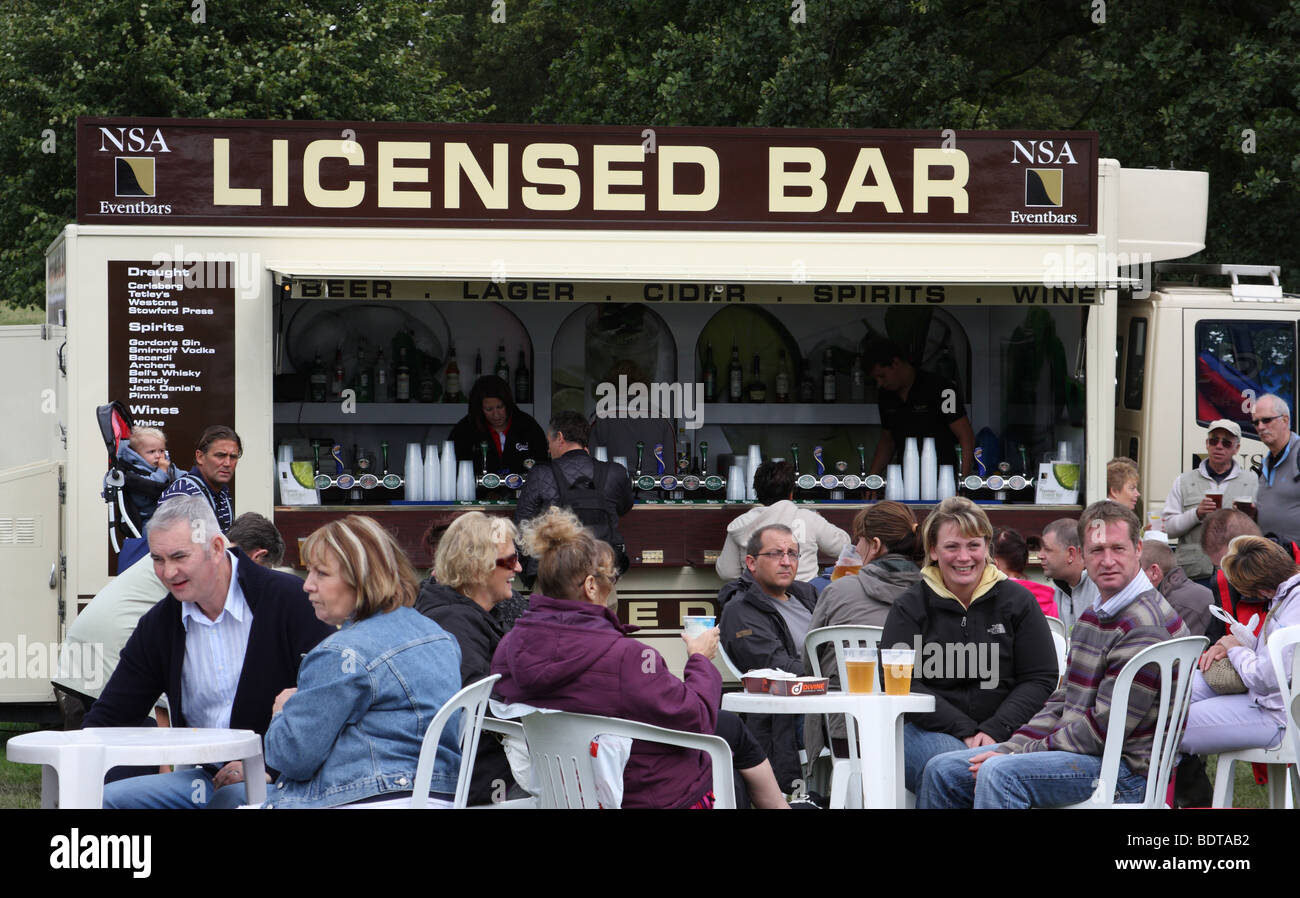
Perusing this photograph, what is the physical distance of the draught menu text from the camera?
8.27 meters

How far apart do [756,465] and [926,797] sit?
14.0 ft

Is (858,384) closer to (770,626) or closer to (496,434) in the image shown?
(496,434)

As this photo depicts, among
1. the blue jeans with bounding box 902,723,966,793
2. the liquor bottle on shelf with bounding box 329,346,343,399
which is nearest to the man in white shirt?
the blue jeans with bounding box 902,723,966,793

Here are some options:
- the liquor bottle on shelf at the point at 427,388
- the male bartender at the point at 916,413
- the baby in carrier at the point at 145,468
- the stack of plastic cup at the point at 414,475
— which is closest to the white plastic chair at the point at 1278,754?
the male bartender at the point at 916,413

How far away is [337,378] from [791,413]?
2.79 meters

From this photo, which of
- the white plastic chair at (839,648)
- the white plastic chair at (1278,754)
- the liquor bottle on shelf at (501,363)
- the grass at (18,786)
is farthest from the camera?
the liquor bottle on shelf at (501,363)

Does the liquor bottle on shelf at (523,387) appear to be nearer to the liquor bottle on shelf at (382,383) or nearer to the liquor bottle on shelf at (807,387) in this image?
the liquor bottle on shelf at (382,383)

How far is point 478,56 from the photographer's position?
2572 cm

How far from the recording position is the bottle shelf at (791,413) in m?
10.1

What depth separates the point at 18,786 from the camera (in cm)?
726

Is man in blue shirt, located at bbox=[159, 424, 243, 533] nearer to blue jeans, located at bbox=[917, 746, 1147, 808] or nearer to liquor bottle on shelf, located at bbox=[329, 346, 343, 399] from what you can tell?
liquor bottle on shelf, located at bbox=[329, 346, 343, 399]

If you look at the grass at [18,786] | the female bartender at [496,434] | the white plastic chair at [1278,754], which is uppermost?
the female bartender at [496,434]

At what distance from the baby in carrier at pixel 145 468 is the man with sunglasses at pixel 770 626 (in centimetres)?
288

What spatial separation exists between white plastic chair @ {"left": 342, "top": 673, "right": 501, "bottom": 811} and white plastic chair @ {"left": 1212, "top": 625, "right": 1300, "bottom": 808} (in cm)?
247
